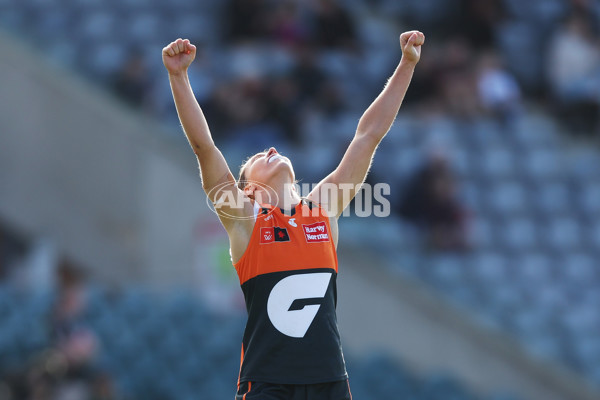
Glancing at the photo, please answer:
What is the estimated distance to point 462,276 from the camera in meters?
10.6

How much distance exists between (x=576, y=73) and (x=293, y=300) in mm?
9060

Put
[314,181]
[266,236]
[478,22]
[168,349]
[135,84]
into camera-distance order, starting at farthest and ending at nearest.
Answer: [478,22] → [135,84] → [314,181] → [168,349] → [266,236]

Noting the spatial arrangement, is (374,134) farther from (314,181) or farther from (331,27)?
(331,27)

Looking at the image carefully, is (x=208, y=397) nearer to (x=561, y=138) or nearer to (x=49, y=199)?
(x=49, y=199)

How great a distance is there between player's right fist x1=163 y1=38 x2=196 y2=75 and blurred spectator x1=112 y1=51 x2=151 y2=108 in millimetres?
6875

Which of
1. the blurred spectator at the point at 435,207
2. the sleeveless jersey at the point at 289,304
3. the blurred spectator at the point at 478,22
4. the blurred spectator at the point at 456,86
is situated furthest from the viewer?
the blurred spectator at the point at 478,22

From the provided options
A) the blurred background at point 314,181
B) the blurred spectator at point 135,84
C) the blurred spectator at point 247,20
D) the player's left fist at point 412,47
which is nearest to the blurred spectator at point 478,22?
the blurred background at point 314,181

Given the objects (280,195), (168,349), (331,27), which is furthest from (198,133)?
(331,27)

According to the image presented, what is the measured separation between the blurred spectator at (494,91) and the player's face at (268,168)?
7753mm

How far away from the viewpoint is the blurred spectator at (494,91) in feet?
40.8

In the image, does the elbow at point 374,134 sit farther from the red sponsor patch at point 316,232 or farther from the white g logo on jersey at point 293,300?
the white g logo on jersey at point 293,300

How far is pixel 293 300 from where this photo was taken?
4637 mm

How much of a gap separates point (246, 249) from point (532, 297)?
22.0 ft

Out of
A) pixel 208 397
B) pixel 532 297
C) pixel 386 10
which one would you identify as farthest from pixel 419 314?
pixel 386 10
